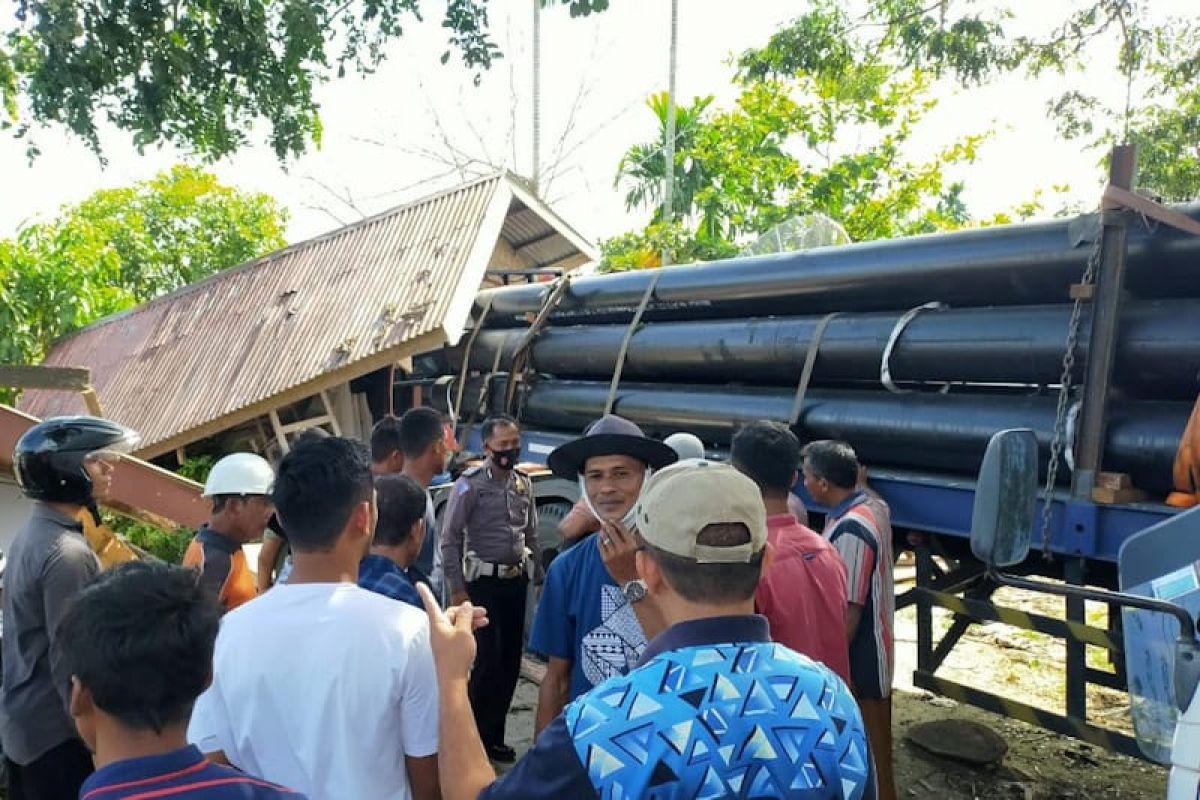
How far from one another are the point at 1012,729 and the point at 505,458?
3150 mm

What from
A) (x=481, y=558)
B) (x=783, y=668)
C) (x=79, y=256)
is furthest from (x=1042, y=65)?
(x=79, y=256)

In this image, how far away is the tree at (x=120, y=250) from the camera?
37.9 ft

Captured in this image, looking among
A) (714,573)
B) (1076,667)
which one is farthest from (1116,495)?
(714,573)

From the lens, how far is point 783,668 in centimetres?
141

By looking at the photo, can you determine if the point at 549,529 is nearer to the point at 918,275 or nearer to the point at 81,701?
the point at 918,275

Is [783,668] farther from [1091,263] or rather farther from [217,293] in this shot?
[217,293]

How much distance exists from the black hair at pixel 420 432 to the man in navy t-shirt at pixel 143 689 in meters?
2.75

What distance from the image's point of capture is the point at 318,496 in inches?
81.2

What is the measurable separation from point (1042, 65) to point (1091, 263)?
721 cm

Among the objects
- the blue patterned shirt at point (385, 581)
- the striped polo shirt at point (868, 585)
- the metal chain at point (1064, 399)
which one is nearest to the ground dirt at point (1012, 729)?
the striped polo shirt at point (868, 585)

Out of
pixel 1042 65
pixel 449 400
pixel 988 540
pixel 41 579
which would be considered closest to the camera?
pixel 988 540

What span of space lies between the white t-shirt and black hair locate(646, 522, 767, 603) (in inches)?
24.8

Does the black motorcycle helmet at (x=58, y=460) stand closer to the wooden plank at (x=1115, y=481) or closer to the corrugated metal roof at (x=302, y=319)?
the wooden plank at (x=1115, y=481)

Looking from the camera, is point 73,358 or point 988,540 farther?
point 73,358
